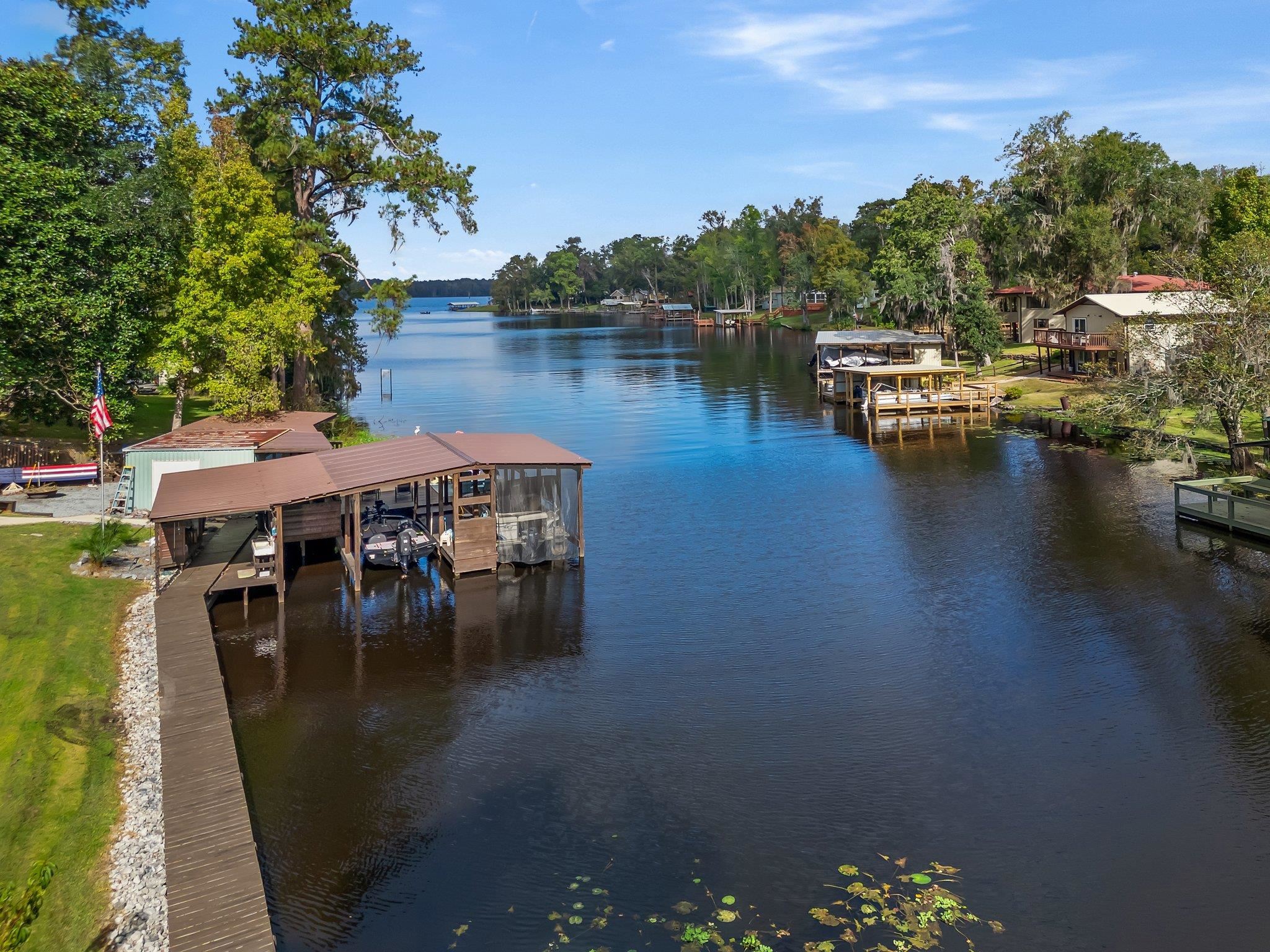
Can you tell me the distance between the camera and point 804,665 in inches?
848

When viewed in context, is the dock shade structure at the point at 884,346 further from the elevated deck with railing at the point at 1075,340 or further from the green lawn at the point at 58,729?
the green lawn at the point at 58,729

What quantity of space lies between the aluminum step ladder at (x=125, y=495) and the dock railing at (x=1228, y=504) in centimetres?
3574

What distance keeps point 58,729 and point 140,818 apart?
368 cm

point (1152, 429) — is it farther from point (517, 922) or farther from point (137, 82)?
point (137, 82)

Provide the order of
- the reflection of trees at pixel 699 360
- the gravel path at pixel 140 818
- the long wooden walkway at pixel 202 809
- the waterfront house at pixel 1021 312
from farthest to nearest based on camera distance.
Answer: the waterfront house at pixel 1021 312, the reflection of trees at pixel 699 360, the gravel path at pixel 140 818, the long wooden walkway at pixel 202 809

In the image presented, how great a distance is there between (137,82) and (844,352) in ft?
178

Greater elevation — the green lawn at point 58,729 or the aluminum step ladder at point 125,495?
the aluminum step ladder at point 125,495

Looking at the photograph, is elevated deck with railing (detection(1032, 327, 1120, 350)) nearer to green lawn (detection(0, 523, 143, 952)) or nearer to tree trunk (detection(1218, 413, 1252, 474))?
tree trunk (detection(1218, 413, 1252, 474))

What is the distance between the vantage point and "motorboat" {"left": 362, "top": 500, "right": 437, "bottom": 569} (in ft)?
95.9

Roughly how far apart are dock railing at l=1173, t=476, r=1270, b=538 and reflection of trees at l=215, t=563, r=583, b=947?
21.2m

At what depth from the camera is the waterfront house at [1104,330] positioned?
5372 cm

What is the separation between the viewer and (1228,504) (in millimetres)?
31078

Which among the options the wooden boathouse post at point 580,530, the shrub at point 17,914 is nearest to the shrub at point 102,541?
the wooden boathouse post at point 580,530

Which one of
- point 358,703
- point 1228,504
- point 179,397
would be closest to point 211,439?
point 179,397
